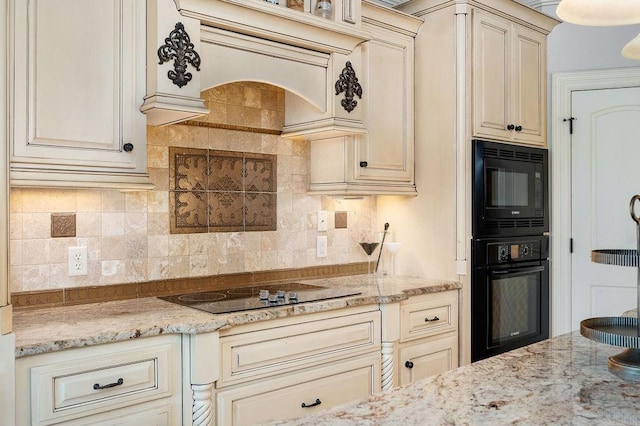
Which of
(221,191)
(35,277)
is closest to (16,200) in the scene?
(35,277)

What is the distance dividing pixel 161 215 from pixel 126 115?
0.59m

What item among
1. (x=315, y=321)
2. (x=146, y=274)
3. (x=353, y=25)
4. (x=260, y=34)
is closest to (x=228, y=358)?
(x=315, y=321)

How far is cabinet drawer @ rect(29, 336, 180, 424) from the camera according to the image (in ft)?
5.86

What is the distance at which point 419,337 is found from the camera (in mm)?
2939

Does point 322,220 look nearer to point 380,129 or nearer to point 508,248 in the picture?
point 380,129

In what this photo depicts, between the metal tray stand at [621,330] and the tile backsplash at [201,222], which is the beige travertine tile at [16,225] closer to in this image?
the tile backsplash at [201,222]

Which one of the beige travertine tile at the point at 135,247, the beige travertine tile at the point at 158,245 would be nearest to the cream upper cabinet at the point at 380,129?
the beige travertine tile at the point at 158,245

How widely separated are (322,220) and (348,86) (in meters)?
0.80

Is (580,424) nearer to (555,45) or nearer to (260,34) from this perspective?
(260,34)

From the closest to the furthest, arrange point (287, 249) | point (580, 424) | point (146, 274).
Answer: point (580, 424) → point (146, 274) → point (287, 249)

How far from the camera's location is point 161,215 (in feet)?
8.71

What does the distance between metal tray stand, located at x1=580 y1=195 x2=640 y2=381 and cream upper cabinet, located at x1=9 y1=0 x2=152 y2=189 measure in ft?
5.27

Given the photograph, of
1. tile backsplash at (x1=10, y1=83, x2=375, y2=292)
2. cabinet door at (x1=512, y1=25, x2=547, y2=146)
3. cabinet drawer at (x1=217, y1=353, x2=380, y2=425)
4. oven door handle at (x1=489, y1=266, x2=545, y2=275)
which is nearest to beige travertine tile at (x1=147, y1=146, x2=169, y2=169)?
tile backsplash at (x1=10, y1=83, x2=375, y2=292)

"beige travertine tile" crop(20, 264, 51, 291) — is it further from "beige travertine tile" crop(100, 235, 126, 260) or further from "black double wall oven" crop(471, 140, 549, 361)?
"black double wall oven" crop(471, 140, 549, 361)
